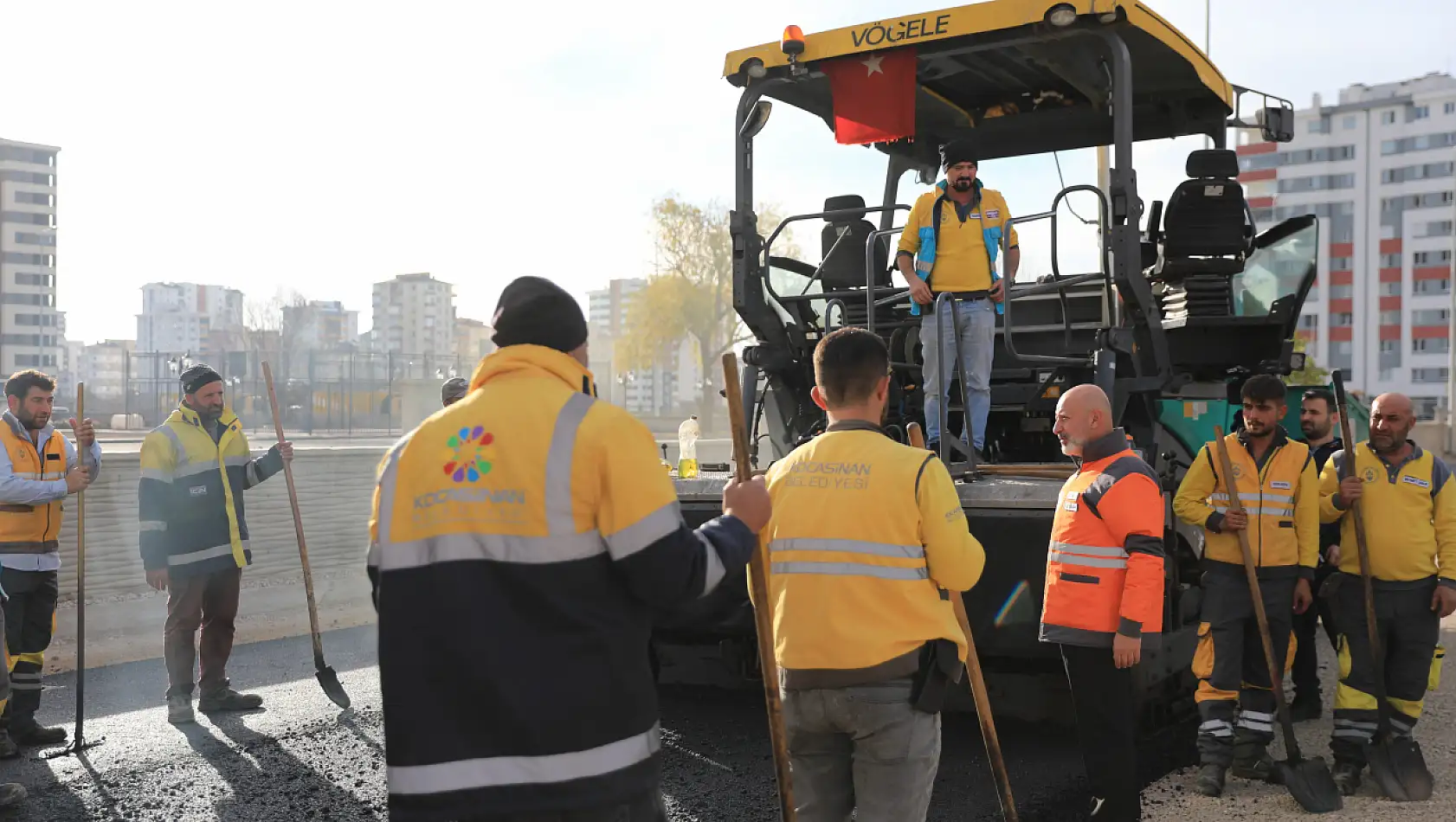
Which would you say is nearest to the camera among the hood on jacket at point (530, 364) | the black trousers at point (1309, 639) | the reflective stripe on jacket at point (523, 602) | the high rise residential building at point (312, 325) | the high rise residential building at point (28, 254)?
the reflective stripe on jacket at point (523, 602)

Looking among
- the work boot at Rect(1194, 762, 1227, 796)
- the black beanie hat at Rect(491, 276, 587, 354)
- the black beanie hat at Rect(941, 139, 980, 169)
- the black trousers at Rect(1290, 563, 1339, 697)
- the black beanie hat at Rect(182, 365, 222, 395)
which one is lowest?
the work boot at Rect(1194, 762, 1227, 796)

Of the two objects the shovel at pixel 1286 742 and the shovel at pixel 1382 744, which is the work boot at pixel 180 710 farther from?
the shovel at pixel 1382 744

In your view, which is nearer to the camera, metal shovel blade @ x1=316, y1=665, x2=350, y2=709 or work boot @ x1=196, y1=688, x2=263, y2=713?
metal shovel blade @ x1=316, y1=665, x2=350, y2=709

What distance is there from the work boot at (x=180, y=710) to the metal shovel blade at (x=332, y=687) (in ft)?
2.16

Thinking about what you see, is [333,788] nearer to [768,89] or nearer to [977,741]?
[977,741]

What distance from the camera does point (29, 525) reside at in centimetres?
632

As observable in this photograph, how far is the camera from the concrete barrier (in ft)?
29.4

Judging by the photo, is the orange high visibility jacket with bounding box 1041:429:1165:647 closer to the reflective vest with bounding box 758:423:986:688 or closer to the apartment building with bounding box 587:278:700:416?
the reflective vest with bounding box 758:423:986:688

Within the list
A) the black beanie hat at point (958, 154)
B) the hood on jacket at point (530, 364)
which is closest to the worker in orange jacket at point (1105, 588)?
the black beanie hat at point (958, 154)

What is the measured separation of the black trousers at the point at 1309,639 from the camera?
20.6ft

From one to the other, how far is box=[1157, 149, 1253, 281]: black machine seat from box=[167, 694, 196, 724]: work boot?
5540 millimetres

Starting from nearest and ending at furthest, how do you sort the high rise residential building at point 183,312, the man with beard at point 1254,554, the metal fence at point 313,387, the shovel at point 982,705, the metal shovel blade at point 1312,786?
the shovel at point 982,705 < the metal shovel blade at point 1312,786 < the man with beard at point 1254,554 < the metal fence at point 313,387 < the high rise residential building at point 183,312

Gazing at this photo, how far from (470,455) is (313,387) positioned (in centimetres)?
3290

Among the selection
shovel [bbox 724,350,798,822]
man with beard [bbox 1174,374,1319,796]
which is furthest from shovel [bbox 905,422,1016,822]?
man with beard [bbox 1174,374,1319,796]
